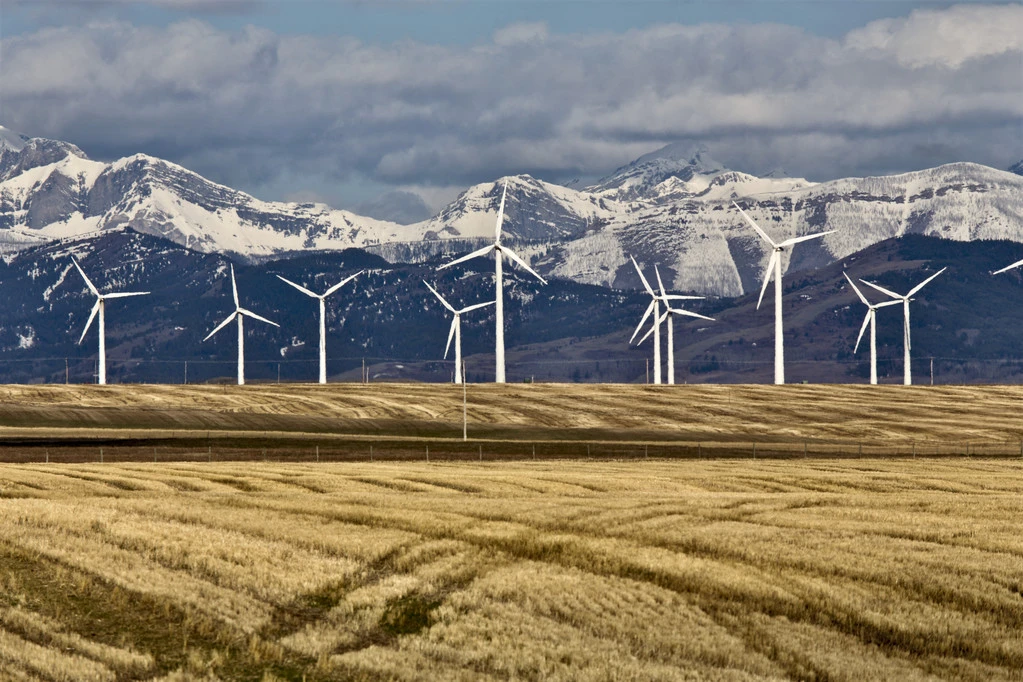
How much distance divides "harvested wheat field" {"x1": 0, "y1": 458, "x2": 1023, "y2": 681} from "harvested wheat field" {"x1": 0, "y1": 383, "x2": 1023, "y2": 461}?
62.6 meters

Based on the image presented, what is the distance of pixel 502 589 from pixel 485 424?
Result: 4920 inches

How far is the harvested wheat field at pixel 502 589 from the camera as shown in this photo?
122ft

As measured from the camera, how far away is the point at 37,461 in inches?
4520

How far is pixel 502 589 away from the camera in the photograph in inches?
1736

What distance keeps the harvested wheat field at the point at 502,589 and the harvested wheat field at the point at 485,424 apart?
62592mm

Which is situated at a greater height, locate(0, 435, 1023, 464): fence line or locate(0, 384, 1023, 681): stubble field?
locate(0, 384, 1023, 681): stubble field

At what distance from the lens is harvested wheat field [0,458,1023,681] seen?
3722 centimetres

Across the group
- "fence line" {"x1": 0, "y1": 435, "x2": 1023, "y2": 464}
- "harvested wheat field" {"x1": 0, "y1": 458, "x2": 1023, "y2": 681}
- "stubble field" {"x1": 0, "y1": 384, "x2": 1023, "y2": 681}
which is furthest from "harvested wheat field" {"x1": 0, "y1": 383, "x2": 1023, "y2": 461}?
"harvested wheat field" {"x1": 0, "y1": 458, "x2": 1023, "y2": 681}

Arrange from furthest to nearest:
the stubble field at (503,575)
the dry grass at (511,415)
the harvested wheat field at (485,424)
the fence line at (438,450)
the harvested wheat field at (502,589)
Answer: the dry grass at (511,415), the harvested wheat field at (485,424), the fence line at (438,450), the stubble field at (503,575), the harvested wheat field at (502,589)

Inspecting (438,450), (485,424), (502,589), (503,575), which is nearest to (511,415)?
(485,424)

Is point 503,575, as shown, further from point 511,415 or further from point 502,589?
point 511,415

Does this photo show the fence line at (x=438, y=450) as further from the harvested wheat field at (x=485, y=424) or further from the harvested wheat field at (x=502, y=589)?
the harvested wheat field at (x=502, y=589)

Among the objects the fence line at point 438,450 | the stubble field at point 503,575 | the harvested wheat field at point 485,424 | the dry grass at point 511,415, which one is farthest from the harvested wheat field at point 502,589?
the dry grass at point 511,415

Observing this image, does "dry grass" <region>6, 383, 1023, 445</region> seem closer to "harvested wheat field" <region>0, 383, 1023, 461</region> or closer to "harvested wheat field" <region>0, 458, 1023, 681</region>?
"harvested wheat field" <region>0, 383, 1023, 461</region>
